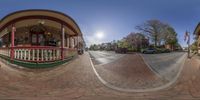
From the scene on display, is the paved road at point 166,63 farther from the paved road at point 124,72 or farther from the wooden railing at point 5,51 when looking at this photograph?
the wooden railing at point 5,51

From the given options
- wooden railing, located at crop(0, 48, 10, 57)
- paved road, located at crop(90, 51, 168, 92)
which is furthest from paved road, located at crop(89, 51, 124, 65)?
wooden railing, located at crop(0, 48, 10, 57)

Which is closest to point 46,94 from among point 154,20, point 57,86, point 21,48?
point 57,86

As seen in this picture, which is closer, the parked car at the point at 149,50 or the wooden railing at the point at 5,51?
the parked car at the point at 149,50

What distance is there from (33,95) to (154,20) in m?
1.65

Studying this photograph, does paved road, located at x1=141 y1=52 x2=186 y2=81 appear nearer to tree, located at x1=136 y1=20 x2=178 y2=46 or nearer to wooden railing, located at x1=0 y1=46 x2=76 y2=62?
tree, located at x1=136 y1=20 x2=178 y2=46

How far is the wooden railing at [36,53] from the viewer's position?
79.7 inches

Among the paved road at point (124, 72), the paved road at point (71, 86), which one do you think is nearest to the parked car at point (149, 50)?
the paved road at point (124, 72)

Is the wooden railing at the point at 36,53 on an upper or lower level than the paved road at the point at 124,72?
upper

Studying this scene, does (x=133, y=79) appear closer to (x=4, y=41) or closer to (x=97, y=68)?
(x=97, y=68)

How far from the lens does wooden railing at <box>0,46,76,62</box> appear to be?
2.02m

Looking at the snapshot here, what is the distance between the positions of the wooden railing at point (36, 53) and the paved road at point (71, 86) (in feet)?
0.47

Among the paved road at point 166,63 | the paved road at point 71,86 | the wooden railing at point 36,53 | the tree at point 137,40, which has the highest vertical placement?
the tree at point 137,40

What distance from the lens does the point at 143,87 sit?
81.2 inches

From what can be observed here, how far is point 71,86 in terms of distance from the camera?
84.0 inches
